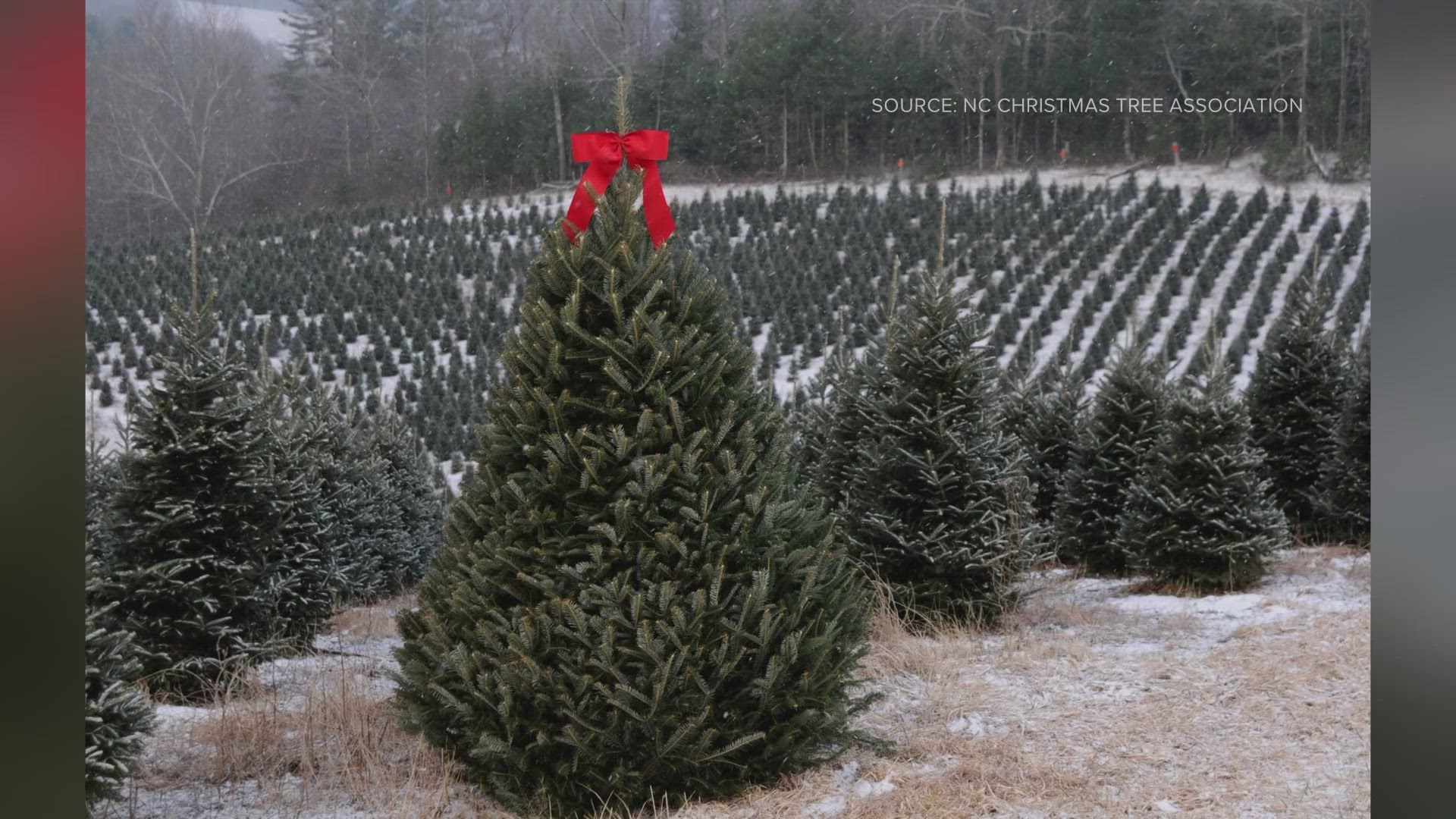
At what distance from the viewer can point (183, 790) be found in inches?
131

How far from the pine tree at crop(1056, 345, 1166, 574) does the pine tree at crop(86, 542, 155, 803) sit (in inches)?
241

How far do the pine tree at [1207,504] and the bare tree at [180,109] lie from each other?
736 inches

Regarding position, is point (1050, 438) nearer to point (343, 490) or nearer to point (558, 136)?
point (343, 490)

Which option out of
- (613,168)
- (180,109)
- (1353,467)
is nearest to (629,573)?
(613,168)

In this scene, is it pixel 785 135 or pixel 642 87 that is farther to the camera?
pixel 785 135

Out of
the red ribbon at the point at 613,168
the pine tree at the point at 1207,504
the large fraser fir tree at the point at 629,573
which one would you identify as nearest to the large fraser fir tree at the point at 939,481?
the pine tree at the point at 1207,504

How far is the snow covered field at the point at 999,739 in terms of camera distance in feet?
9.97

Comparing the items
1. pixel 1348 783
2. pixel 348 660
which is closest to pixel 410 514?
pixel 348 660

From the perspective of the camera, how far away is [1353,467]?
784 centimetres

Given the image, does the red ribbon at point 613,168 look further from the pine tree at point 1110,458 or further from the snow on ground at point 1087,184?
the snow on ground at point 1087,184

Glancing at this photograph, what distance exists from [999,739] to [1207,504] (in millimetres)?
3571

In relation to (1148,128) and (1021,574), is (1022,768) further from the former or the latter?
(1148,128)

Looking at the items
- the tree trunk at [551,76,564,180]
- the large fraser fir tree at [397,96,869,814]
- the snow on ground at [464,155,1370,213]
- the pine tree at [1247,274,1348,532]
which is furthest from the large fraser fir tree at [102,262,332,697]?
the tree trunk at [551,76,564,180]

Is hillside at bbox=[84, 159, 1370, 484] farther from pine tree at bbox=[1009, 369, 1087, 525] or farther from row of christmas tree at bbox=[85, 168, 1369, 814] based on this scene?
row of christmas tree at bbox=[85, 168, 1369, 814]
